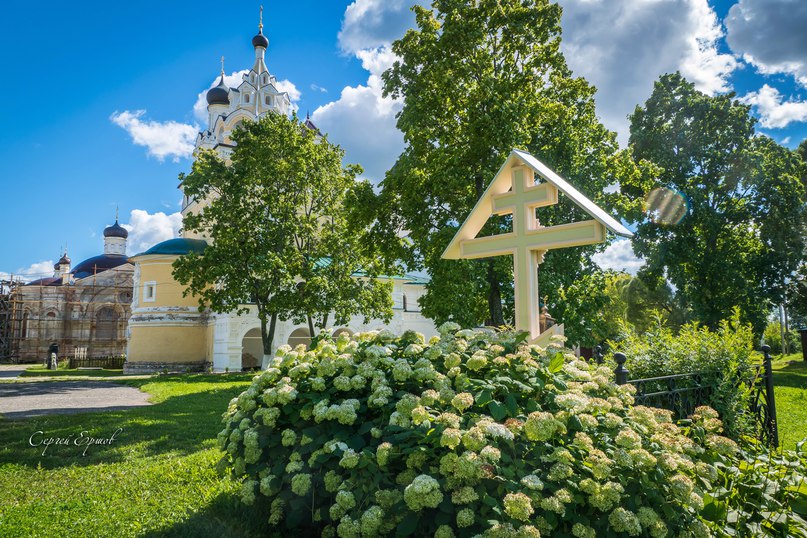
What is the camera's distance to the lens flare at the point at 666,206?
22.9 metres

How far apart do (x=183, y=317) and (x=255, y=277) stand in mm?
10646

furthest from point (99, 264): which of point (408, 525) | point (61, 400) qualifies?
point (408, 525)

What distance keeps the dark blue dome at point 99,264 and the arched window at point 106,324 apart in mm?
7232

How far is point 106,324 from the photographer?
150ft

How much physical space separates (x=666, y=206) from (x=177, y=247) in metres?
26.2

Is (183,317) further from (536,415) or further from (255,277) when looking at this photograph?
(536,415)

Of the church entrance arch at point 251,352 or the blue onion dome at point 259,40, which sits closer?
the church entrance arch at point 251,352

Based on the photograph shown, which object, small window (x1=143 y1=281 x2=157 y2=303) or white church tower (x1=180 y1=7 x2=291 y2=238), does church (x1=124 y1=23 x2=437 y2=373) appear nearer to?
small window (x1=143 y1=281 x2=157 y2=303)

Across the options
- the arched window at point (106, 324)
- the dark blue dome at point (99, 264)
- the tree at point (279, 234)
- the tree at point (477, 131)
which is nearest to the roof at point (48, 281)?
the dark blue dome at point (99, 264)

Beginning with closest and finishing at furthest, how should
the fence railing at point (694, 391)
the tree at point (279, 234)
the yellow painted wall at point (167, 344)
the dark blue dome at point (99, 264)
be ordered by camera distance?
1. the fence railing at point (694, 391)
2. the tree at point (279, 234)
3. the yellow painted wall at point (167, 344)
4. the dark blue dome at point (99, 264)

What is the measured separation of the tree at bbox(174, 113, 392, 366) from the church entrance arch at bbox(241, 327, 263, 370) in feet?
22.7

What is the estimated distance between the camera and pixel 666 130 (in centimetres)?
2323

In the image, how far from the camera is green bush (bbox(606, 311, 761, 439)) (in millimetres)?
6020

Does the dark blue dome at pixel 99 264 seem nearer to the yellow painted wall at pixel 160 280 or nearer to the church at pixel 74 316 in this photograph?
the church at pixel 74 316
